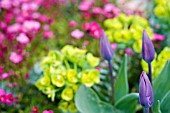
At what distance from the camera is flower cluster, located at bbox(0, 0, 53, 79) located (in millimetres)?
2193

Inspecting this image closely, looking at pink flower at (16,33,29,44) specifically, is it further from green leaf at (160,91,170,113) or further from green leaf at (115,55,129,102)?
green leaf at (160,91,170,113)

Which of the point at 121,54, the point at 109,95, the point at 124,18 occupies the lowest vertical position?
the point at 109,95

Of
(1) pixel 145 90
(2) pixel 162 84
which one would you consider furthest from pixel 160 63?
(1) pixel 145 90

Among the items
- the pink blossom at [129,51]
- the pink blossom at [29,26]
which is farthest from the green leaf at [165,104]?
the pink blossom at [29,26]

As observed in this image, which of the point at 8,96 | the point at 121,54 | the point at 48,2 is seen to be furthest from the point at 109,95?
the point at 48,2

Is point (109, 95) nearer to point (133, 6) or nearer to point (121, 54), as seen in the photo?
point (121, 54)

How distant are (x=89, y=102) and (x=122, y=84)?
0.55ft

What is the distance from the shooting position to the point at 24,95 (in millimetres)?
2088

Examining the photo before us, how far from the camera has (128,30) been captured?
2143 mm

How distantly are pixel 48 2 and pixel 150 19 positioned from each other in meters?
0.77

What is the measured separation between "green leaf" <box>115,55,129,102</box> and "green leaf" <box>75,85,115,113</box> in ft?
0.25

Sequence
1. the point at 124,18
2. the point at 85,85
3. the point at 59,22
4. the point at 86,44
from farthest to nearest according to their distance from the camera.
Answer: the point at 59,22
the point at 86,44
the point at 124,18
the point at 85,85

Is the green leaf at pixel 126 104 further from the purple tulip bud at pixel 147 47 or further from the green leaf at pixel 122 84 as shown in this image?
the purple tulip bud at pixel 147 47

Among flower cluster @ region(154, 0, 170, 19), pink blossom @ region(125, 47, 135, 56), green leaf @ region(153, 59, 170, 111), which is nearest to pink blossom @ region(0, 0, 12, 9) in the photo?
pink blossom @ region(125, 47, 135, 56)
